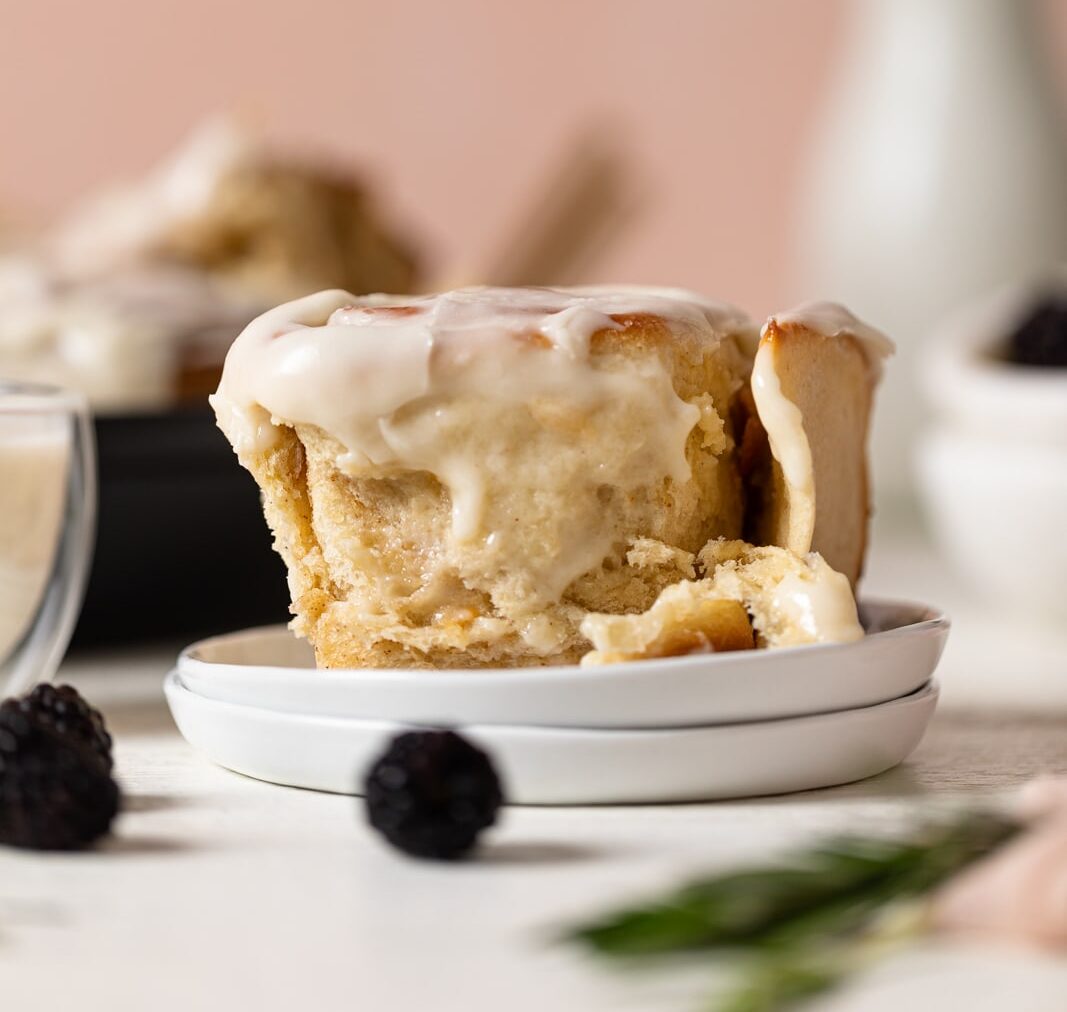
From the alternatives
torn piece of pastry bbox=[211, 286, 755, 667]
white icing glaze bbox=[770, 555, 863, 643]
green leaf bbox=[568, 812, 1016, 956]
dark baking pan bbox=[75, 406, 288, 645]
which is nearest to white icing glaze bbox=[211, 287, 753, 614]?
torn piece of pastry bbox=[211, 286, 755, 667]

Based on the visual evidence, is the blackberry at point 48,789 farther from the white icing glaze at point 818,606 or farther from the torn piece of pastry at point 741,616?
the white icing glaze at point 818,606

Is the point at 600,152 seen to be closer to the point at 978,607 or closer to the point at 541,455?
the point at 978,607

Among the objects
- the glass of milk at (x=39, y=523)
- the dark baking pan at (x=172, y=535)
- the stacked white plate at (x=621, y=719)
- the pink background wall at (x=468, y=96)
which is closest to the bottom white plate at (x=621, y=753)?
the stacked white plate at (x=621, y=719)

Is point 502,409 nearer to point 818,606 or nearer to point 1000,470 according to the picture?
point 818,606

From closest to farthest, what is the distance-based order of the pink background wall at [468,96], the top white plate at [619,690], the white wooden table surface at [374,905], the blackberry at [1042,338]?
the white wooden table surface at [374,905] < the top white plate at [619,690] < the blackberry at [1042,338] < the pink background wall at [468,96]

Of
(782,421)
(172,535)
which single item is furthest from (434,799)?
(172,535)

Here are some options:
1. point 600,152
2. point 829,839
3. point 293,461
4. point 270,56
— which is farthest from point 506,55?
point 829,839
